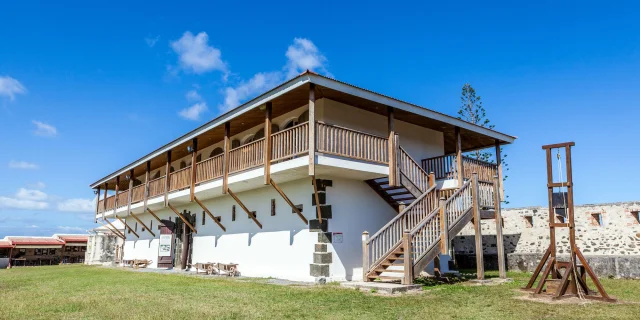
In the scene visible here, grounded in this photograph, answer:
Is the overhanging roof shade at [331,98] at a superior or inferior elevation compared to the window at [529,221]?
superior

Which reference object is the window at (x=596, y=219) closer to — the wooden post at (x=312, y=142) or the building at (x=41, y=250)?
the wooden post at (x=312, y=142)

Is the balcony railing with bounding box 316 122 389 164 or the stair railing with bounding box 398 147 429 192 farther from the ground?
the balcony railing with bounding box 316 122 389 164

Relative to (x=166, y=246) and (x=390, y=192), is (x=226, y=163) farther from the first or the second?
(x=166, y=246)

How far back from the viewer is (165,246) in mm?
21578

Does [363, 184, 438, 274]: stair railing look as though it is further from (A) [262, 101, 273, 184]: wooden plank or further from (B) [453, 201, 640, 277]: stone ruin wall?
(B) [453, 201, 640, 277]: stone ruin wall

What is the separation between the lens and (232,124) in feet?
53.1

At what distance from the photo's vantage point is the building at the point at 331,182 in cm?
1189

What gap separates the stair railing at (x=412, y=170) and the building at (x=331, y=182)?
34 millimetres

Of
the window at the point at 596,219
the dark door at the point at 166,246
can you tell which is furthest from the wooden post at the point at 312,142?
the dark door at the point at 166,246

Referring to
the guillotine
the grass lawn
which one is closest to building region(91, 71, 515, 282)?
the grass lawn

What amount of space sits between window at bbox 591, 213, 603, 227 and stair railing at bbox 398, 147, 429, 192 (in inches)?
270

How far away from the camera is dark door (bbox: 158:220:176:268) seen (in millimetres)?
21531

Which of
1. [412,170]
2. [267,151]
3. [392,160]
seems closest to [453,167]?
[412,170]

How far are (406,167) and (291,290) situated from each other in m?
5.05
